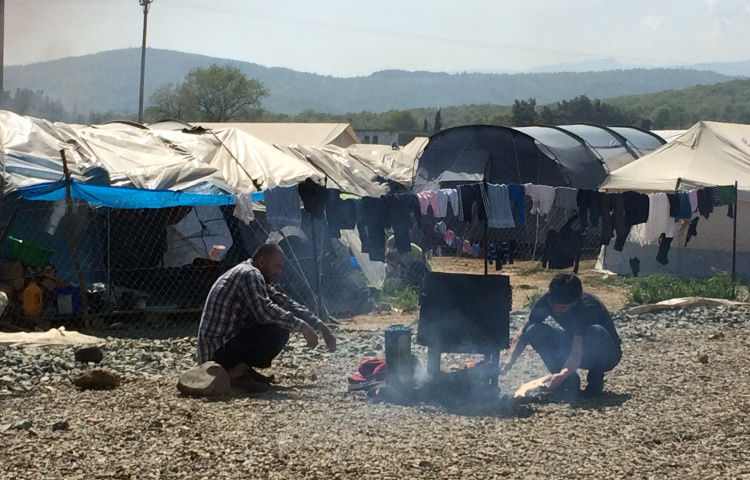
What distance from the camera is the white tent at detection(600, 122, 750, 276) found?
1717 cm

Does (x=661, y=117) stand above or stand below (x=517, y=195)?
above

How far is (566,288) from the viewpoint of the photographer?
7.44 m

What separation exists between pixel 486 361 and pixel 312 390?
1.53 meters

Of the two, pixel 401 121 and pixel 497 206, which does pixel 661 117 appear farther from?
pixel 497 206

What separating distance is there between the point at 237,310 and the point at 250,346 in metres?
0.33

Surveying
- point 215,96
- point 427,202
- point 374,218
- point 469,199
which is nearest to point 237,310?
point 374,218

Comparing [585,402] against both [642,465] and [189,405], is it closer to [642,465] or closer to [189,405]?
[642,465]

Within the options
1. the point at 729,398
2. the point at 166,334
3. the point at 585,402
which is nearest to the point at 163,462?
the point at 585,402

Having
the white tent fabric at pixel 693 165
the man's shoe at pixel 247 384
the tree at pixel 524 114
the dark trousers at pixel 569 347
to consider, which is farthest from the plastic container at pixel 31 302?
the tree at pixel 524 114

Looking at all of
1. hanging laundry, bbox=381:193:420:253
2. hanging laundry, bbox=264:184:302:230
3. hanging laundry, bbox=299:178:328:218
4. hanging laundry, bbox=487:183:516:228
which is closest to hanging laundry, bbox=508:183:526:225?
hanging laundry, bbox=487:183:516:228

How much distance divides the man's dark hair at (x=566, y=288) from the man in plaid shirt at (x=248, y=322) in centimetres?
192

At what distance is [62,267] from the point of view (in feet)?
40.9

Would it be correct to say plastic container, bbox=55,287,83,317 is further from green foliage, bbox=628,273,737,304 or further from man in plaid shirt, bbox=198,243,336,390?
green foliage, bbox=628,273,737,304

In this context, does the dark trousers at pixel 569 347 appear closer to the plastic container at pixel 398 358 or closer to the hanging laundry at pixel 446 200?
the plastic container at pixel 398 358
